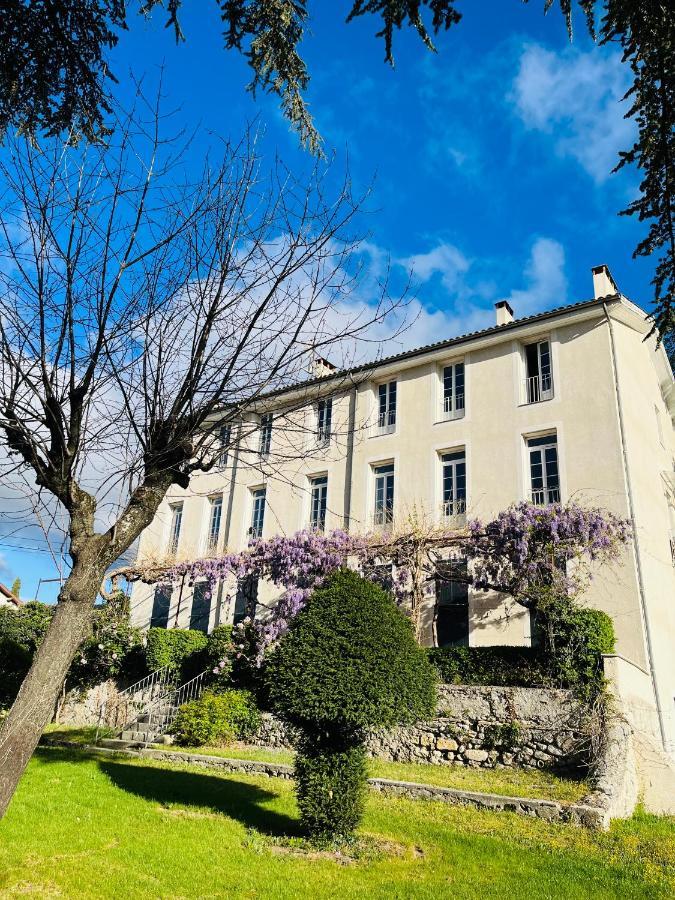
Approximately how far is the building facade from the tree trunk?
9.29 meters

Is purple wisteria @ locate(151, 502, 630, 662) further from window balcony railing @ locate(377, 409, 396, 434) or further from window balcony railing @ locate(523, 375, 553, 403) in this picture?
window balcony railing @ locate(377, 409, 396, 434)

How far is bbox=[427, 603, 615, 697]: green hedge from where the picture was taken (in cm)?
1341

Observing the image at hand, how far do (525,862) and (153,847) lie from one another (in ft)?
14.1

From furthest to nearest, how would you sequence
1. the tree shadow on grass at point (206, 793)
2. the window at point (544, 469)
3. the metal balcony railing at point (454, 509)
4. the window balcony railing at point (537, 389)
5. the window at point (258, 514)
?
the window at point (258, 514), the metal balcony railing at point (454, 509), the window balcony railing at point (537, 389), the window at point (544, 469), the tree shadow on grass at point (206, 793)

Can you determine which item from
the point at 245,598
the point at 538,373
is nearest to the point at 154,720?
the point at 245,598

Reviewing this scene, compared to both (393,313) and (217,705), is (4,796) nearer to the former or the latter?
(393,313)

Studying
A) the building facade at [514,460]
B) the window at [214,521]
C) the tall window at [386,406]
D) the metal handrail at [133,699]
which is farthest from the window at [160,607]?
the tall window at [386,406]

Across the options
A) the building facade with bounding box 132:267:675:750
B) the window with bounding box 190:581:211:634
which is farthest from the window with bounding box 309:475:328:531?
the window with bounding box 190:581:211:634

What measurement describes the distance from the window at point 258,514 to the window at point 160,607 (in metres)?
4.30

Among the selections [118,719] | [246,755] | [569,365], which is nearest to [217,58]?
[246,755]

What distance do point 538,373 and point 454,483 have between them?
4201 millimetres

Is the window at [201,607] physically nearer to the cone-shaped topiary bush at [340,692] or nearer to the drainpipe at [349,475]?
the drainpipe at [349,475]

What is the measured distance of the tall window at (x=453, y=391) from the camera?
21484 millimetres

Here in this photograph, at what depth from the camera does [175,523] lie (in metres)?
28.1
